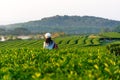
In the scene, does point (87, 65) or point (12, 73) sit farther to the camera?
point (87, 65)

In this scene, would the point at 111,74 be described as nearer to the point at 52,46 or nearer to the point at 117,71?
the point at 117,71

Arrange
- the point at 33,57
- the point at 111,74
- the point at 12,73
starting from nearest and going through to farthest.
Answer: the point at 111,74 < the point at 12,73 < the point at 33,57

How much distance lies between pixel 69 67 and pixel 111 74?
68.9 inches

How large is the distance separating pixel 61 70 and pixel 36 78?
1.45 metres

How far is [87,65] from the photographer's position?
1066 cm

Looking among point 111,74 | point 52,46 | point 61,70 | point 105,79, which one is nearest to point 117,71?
point 111,74

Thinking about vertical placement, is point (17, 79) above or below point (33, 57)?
above

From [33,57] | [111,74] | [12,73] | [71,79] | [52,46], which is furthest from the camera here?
[52,46]

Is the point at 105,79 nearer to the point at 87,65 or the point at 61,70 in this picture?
the point at 61,70

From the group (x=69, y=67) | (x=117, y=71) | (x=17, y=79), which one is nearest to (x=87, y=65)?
(x=69, y=67)

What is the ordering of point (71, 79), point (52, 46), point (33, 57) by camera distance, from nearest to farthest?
point (71, 79)
point (33, 57)
point (52, 46)

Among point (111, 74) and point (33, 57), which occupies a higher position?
point (111, 74)

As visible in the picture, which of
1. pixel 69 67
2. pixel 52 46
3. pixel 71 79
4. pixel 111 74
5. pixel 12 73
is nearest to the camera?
pixel 71 79

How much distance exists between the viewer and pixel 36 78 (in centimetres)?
829
